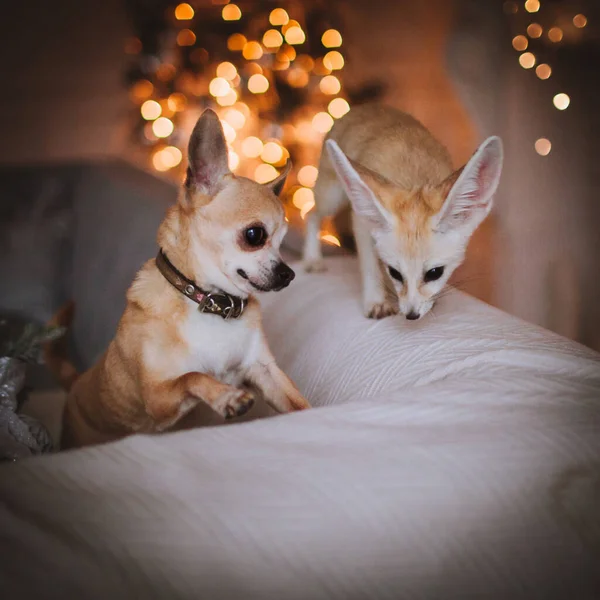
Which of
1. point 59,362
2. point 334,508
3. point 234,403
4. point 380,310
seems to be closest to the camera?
point 334,508

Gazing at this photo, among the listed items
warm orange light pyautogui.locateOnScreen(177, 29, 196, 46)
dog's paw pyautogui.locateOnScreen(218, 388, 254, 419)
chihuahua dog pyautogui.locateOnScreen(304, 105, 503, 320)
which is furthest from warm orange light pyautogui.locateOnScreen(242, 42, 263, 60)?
dog's paw pyautogui.locateOnScreen(218, 388, 254, 419)

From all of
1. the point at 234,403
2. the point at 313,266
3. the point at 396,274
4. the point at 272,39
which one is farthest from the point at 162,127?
the point at 234,403

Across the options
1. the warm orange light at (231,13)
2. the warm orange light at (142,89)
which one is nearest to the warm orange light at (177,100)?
the warm orange light at (142,89)

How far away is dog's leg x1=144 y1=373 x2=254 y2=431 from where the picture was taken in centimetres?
107

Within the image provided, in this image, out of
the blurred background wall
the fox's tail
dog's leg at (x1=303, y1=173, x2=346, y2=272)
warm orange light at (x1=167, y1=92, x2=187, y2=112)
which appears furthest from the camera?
warm orange light at (x1=167, y1=92, x2=187, y2=112)

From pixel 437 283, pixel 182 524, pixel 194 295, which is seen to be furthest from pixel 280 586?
pixel 437 283

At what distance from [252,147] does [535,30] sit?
4.46 ft

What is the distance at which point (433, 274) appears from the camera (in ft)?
4.45

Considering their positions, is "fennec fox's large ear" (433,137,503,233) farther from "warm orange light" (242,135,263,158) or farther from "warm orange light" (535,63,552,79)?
"warm orange light" (242,135,263,158)

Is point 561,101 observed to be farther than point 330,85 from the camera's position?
No

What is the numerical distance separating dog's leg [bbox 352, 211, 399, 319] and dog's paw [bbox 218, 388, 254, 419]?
0.47 m

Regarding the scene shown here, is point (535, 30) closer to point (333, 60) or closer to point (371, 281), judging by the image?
point (333, 60)

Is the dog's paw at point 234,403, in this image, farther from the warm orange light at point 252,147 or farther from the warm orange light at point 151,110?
the warm orange light at point 151,110

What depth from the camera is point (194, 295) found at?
1231 millimetres
